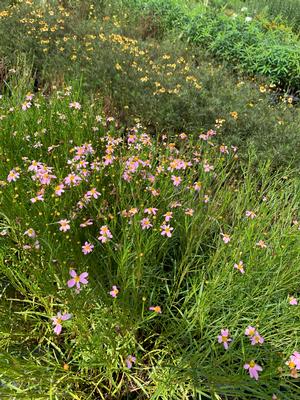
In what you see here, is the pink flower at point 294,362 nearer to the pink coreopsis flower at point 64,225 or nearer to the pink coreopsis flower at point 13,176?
the pink coreopsis flower at point 64,225

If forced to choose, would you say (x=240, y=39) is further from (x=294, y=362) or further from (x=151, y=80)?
(x=294, y=362)

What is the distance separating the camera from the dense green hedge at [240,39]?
508 cm

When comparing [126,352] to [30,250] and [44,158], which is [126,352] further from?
[44,158]

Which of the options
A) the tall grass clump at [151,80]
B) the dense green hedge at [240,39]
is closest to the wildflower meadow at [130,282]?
the tall grass clump at [151,80]

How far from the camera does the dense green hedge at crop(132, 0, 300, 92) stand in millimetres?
5082

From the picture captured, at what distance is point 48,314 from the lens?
2.12m

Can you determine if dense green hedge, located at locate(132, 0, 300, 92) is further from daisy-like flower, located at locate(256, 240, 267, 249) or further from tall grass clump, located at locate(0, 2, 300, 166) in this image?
daisy-like flower, located at locate(256, 240, 267, 249)

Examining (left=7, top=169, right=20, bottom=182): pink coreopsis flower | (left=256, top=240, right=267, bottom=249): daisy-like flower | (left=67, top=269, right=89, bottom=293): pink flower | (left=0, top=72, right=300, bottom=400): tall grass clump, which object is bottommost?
(left=0, top=72, right=300, bottom=400): tall grass clump

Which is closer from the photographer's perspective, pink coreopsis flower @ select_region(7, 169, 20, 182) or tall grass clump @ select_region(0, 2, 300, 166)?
pink coreopsis flower @ select_region(7, 169, 20, 182)

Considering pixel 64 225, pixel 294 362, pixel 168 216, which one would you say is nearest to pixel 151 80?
pixel 168 216

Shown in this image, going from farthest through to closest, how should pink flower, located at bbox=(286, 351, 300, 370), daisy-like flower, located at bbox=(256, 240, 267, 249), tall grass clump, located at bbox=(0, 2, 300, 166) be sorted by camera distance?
tall grass clump, located at bbox=(0, 2, 300, 166) < daisy-like flower, located at bbox=(256, 240, 267, 249) < pink flower, located at bbox=(286, 351, 300, 370)

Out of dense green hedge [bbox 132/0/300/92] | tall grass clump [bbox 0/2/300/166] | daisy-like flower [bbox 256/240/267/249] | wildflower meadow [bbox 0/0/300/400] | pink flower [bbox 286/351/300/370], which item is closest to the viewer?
pink flower [bbox 286/351/300/370]

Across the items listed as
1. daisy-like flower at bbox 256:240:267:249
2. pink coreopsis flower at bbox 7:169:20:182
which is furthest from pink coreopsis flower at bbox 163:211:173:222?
pink coreopsis flower at bbox 7:169:20:182

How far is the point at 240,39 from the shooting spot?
17.9 ft
